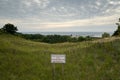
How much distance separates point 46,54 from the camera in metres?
20.4

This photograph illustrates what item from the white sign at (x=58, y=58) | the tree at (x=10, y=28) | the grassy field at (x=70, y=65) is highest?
the tree at (x=10, y=28)

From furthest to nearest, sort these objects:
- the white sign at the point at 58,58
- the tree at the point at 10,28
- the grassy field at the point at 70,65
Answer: the tree at the point at 10,28
the grassy field at the point at 70,65
the white sign at the point at 58,58

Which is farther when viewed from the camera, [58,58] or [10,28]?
[10,28]

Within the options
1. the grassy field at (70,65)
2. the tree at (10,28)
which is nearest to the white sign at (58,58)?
the grassy field at (70,65)

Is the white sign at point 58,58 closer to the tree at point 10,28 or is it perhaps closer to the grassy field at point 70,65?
the grassy field at point 70,65

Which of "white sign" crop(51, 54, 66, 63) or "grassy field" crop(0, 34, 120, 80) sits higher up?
"white sign" crop(51, 54, 66, 63)

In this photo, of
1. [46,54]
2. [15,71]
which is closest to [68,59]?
[46,54]

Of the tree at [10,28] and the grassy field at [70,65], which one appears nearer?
the grassy field at [70,65]

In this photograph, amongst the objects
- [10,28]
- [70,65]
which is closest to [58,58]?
[70,65]

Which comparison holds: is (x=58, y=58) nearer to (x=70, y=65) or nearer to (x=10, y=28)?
(x=70, y=65)

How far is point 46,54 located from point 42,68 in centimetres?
442

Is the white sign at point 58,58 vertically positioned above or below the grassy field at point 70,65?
above

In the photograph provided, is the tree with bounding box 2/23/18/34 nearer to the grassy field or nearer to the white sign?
the grassy field

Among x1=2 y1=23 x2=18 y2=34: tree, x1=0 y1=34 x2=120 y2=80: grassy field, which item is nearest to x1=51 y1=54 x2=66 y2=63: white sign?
x1=0 y1=34 x2=120 y2=80: grassy field
